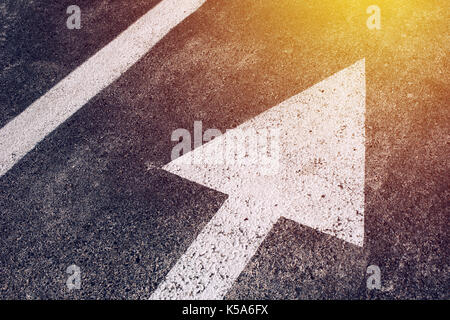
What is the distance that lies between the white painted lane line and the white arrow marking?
1296 mm

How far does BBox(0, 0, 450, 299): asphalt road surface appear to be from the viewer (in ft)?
8.46

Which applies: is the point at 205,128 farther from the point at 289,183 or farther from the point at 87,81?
the point at 87,81

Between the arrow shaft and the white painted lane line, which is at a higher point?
the white painted lane line

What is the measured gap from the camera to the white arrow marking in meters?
2.62

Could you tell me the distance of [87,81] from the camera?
377 centimetres

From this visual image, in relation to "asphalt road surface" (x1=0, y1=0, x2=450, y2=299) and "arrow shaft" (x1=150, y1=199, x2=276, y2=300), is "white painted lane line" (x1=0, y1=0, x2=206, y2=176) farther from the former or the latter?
"arrow shaft" (x1=150, y1=199, x2=276, y2=300)

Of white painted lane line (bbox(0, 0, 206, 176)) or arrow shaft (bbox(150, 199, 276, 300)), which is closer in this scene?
arrow shaft (bbox(150, 199, 276, 300))

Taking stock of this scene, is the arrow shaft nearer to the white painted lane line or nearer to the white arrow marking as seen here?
the white arrow marking

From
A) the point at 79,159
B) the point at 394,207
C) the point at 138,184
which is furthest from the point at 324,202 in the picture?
the point at 79,159

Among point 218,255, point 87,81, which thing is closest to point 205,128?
point 218,255

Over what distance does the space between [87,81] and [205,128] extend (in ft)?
4.68

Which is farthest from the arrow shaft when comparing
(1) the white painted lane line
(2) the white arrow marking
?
(1) the white painted lane line

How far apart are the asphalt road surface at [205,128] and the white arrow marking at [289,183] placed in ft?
0.23

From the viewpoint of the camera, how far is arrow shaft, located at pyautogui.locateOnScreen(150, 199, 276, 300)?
255cm
